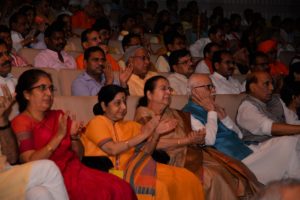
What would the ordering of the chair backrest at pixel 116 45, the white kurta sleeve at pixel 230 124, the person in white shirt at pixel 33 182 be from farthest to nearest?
the chair backrest at pixel 116 45 < the white kurta sleeve at pixel 230 124 < the person in white shirt at pixel 33 182

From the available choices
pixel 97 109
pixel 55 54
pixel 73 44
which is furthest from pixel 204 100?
pixel 73 44

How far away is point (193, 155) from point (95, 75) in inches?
43.8

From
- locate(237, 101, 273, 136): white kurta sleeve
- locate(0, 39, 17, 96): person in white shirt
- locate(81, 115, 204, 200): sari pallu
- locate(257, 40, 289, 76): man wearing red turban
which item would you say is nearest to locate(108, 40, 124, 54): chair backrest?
locate(257, 40, 289, 76): man wearing red turban

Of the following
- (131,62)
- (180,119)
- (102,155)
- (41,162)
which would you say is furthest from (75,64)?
(41,162)

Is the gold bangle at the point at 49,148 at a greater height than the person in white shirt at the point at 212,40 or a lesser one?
lesser

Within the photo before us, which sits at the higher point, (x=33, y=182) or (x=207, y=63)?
(x=207, y=63)

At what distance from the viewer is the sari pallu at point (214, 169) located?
3.49 metres

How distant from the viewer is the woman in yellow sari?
312 centimetres

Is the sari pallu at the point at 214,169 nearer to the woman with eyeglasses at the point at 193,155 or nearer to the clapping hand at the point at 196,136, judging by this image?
the woman with eyeglasses at the point at 193,155

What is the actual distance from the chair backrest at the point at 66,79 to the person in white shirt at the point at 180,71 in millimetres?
862

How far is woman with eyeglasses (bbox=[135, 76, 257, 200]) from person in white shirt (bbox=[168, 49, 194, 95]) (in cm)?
95

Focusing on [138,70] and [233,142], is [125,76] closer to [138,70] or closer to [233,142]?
[138,70]

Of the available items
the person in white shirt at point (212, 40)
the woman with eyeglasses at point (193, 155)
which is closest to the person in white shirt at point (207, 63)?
the person in white shirt at point (212, 40)

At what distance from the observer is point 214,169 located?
11.7 ft
